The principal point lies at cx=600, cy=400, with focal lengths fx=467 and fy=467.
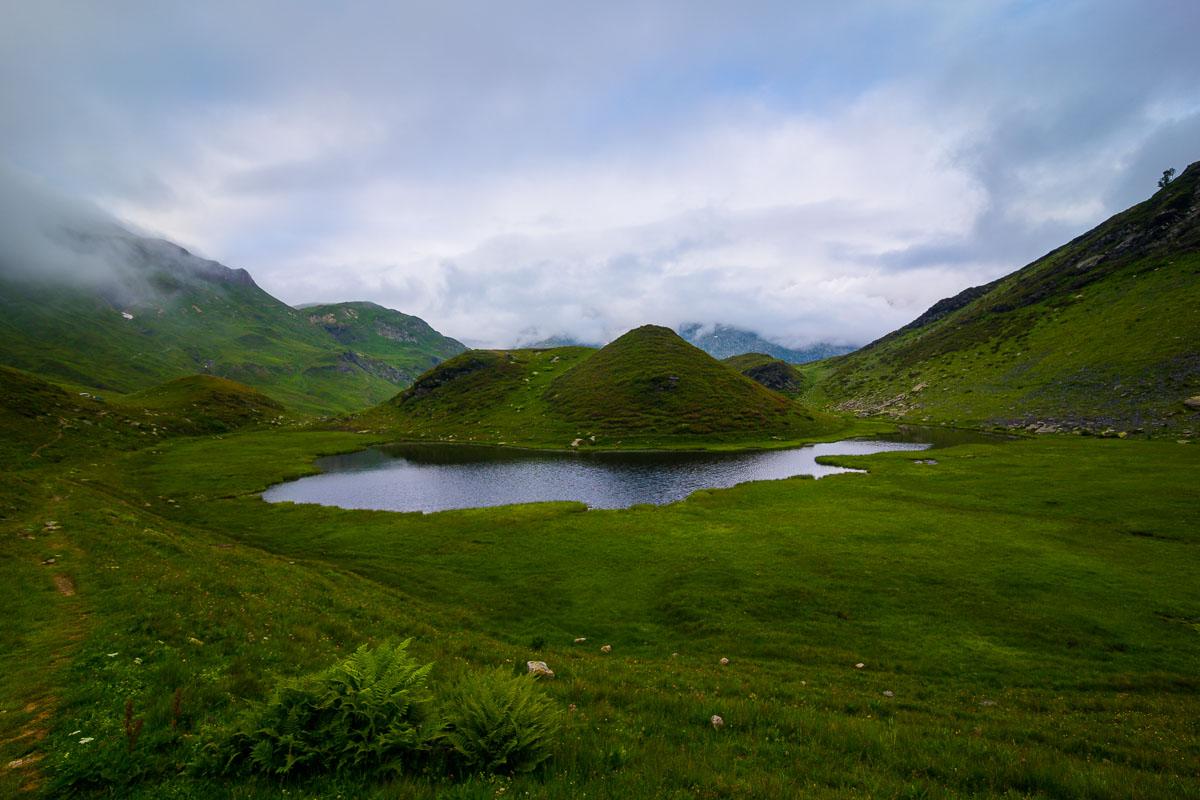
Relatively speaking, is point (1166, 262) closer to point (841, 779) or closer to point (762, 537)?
point (762, 537)

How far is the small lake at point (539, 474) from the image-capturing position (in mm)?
69312

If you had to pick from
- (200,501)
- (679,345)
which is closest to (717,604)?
(200,501)

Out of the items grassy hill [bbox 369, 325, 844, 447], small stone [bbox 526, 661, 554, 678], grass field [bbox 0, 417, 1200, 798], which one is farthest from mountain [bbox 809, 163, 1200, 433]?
small stone [bbox 526, 661, 554, 678]

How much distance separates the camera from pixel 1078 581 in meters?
29.9

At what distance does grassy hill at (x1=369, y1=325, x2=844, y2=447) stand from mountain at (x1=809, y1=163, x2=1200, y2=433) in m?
48.6

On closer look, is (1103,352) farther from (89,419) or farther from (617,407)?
(89,419)

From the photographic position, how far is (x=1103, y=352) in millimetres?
A: 130625

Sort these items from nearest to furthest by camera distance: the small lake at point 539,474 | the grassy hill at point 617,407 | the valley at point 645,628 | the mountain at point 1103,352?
the valley at point 645,628 < the small lake at point 539,474 < the mountain at point 1103,352 < the grassy hill at point 617,407

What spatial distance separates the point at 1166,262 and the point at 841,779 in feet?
808

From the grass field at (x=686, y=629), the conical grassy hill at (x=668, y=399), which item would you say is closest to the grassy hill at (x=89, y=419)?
the grass field at (x=686, y=629)

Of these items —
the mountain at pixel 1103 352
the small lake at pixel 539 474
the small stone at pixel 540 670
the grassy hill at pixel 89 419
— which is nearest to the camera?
the small stone at pixel 540 670

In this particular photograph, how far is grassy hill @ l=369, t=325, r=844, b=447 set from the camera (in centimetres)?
13462

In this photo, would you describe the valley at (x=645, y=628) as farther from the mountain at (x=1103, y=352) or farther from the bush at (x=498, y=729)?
the mountain at (x=1103, y=352)

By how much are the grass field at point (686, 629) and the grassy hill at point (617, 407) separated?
77.6 metres
